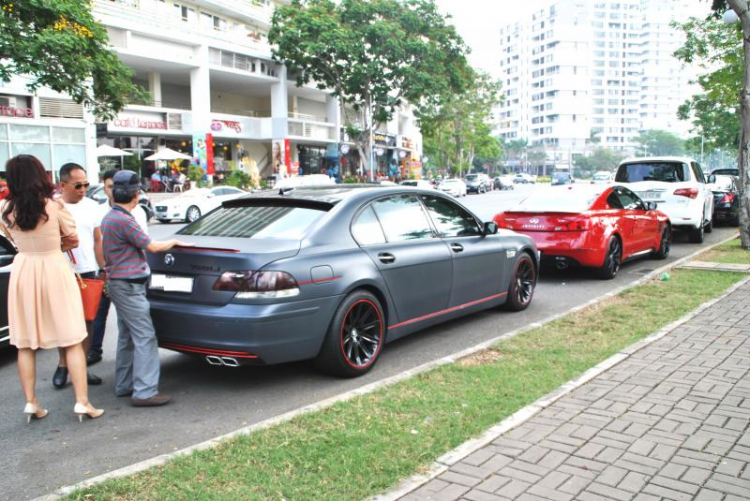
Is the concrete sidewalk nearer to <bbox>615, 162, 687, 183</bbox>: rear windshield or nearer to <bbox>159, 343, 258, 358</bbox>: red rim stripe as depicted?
<bbox>159, 343, 258, 358</bbox>: red rim stripe

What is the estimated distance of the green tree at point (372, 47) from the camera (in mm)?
35344

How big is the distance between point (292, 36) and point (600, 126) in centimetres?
14420

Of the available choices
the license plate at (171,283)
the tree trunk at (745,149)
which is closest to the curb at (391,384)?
the license plate at (171,283)

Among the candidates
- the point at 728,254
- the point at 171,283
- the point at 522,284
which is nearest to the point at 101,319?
the point at 171,283

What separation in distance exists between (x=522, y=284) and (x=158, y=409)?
4.70 m

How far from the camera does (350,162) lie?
2121 inches

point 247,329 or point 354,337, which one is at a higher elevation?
point 247,329

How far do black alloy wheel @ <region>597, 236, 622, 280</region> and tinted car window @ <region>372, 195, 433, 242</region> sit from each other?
4.60 meters

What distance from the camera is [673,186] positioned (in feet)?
45.4

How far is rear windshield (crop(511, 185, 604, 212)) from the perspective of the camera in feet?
31.8

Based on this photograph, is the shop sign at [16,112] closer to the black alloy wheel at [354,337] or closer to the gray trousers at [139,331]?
the gray trousers at [139,331]

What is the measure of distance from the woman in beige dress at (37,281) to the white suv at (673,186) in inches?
486

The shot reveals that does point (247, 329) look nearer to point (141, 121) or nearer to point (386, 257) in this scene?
point (386, 257)

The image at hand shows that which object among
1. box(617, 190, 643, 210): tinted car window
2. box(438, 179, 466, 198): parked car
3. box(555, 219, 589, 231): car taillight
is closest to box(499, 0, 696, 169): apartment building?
box(438, 179, 466, 198): parked car
